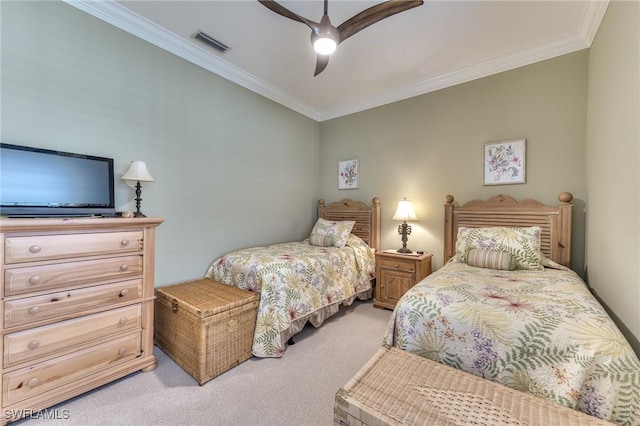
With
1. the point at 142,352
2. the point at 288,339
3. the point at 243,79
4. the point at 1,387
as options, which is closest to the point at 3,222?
the point at 1,387

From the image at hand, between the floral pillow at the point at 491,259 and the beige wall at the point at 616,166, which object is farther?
the floral pillow at the point at 491,259

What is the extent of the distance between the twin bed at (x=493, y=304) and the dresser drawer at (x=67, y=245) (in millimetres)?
948

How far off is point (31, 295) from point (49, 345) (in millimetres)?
319

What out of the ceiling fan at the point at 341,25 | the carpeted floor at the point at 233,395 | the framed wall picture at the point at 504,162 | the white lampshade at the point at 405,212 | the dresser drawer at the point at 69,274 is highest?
the ceiling fan at the point at 341,25

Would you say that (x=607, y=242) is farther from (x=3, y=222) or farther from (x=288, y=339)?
(x=3, y=222)

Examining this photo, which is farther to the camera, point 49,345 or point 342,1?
point 342,1

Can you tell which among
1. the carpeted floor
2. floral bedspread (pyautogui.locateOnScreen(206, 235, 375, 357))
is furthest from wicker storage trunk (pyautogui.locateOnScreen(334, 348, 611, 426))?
floral bedspread (pyautogui.locateOnScreen(206, 235, 375, 357))

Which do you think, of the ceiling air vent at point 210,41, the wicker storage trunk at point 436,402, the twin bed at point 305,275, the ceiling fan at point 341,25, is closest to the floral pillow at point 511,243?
the twin bed at point 305,275

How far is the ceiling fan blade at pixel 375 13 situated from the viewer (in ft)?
5.59

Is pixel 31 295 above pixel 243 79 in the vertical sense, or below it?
below

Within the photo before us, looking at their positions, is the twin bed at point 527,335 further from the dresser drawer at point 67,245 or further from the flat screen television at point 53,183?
the flat screen television at point 53,183

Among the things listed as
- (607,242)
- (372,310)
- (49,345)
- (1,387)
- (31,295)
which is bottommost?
(372,310)

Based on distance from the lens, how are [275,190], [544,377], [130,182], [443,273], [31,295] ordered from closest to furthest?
[544,377]
[31,295]
[443,273]
[130,182]
[275,190]

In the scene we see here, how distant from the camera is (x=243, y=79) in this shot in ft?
10.5
